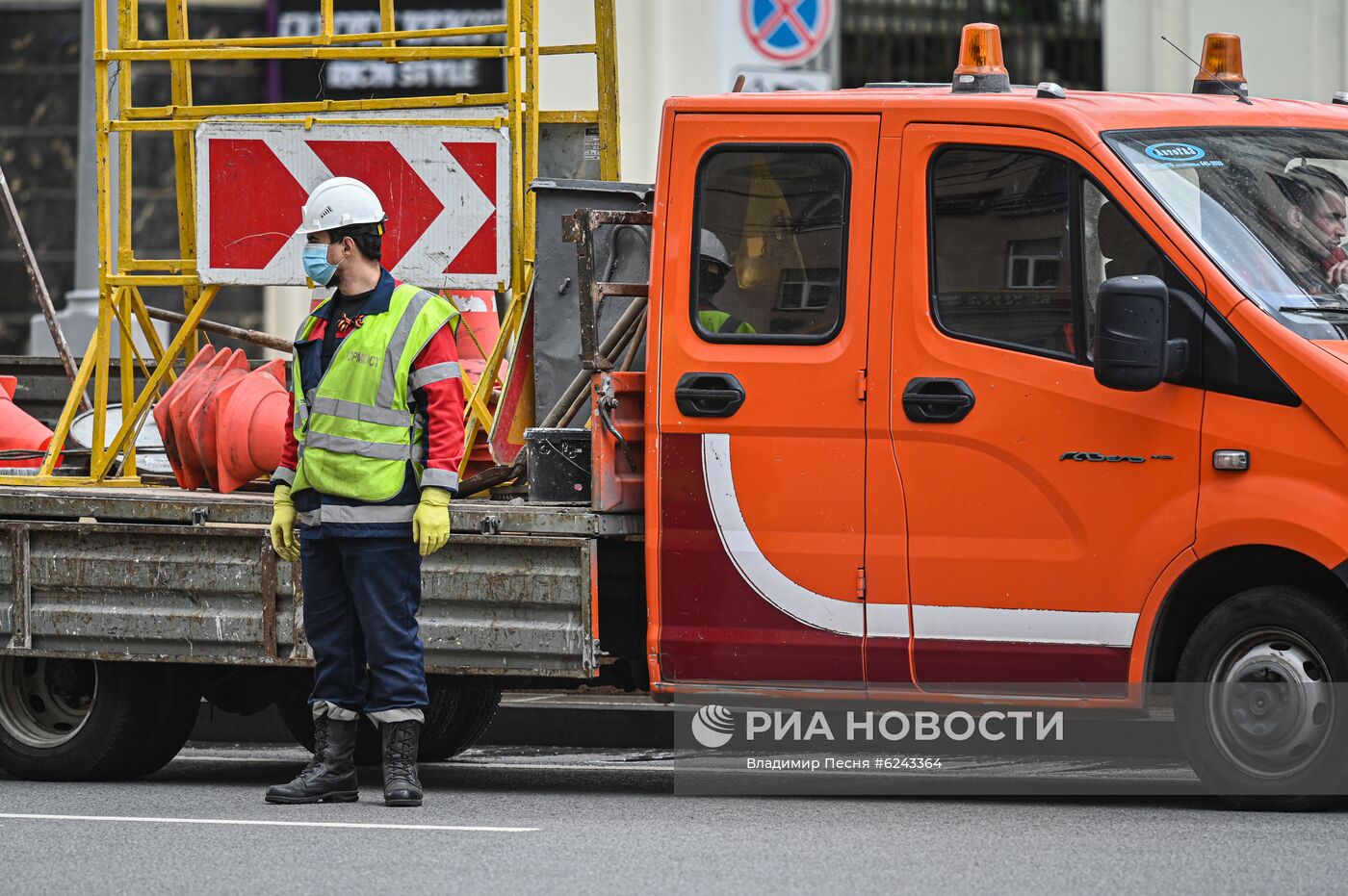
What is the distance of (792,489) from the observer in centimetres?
639

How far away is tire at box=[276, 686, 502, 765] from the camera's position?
810cm

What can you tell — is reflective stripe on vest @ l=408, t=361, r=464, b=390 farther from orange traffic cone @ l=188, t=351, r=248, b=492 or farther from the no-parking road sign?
the no-parking road sign

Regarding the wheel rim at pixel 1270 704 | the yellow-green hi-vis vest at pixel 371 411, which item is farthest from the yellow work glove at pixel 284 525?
the wheel rim at pixel 1270 704

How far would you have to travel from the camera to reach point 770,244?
645 cm

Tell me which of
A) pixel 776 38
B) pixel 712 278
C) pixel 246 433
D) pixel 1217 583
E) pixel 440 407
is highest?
pixel 776 38

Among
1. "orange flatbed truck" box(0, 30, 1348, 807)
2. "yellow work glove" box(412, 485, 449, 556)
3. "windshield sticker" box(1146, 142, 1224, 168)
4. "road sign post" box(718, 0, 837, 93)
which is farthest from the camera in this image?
"road sign post" box(718, 0, 837, 93)

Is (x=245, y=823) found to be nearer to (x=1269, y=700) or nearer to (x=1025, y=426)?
(x=1025, y=426)

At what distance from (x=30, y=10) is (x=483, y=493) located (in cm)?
1054

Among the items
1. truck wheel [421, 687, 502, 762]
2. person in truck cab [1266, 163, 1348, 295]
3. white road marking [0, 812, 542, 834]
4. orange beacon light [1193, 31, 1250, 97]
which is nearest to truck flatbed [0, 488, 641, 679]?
white road marking [0, 812, 542, 834]

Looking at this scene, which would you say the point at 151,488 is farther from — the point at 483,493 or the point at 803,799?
the point at 803,799

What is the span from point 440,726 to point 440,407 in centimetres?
212

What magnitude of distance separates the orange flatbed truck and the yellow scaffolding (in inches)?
40.5

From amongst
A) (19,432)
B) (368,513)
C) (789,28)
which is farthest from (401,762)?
(789,28)

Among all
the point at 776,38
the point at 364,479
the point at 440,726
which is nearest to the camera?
the point at 364,479
